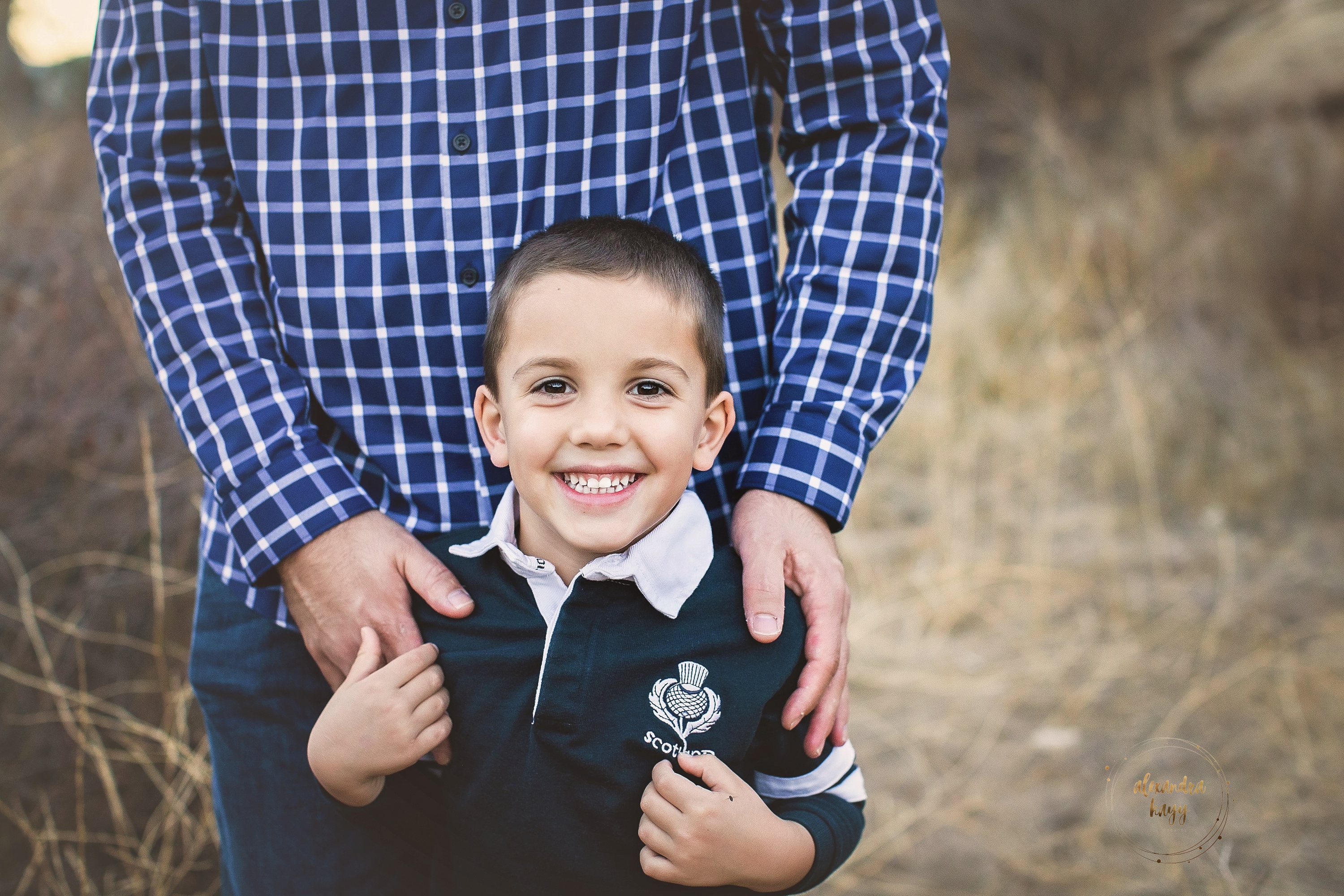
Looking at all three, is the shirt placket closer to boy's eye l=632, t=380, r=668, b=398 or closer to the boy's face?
the boy's face

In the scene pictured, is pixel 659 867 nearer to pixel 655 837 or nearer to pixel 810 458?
pixel 655 837

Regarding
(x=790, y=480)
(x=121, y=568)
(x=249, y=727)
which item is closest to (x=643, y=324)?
(x=790, y=480)

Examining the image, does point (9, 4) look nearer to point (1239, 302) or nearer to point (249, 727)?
point (249, 727)

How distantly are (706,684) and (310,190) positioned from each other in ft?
2.81

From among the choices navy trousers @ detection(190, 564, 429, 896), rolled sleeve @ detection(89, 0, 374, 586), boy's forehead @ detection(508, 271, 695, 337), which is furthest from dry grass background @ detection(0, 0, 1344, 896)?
boy's forehead @ detection(508, 271, 695, 337)

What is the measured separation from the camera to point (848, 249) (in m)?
1.42

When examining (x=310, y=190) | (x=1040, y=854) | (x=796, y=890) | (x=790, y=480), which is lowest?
(x=1040, y=854)

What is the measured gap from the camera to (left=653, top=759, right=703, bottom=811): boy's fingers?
1154 mm

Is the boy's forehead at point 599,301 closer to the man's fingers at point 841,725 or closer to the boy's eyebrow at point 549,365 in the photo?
the boy's eyebrow at point 549,365

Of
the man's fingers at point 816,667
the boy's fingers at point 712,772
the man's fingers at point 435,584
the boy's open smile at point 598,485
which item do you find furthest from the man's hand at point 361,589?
the man's fingers at point 816,667

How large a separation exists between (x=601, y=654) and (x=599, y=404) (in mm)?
310

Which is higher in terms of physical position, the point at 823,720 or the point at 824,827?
the point at 823,720

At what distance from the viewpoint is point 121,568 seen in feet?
8.71

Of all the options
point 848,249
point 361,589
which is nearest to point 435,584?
point 361,589
